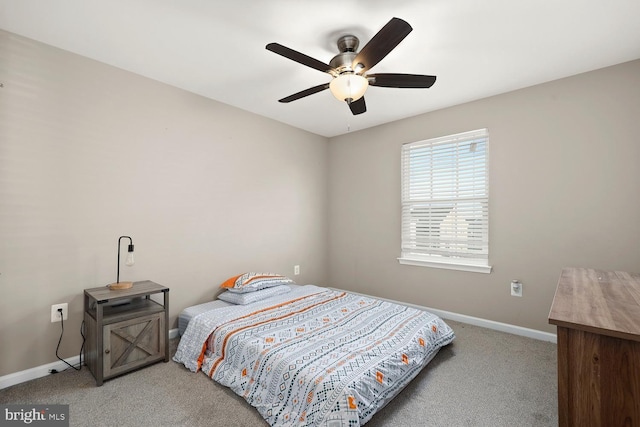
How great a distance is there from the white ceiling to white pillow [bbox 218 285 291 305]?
2043 millimetres

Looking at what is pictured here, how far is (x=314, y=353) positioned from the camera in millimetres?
1834

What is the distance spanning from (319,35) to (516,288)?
290cm

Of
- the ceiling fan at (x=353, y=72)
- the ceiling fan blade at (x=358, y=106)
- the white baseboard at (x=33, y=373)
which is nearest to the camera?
the ceiling fan at (x=353, y=72)

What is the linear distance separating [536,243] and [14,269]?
426 cm

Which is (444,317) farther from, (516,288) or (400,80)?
(400,80)

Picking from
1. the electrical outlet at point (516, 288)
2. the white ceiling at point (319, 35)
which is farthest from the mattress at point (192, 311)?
the electrical outlet at point (516, 288)

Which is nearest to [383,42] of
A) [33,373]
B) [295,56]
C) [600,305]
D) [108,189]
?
[295,56]

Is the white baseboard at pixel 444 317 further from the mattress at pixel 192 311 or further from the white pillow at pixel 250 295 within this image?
the white pillow at pixel 250 295

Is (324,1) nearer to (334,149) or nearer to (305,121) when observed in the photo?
(305,121)

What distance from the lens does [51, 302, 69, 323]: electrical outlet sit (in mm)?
2162

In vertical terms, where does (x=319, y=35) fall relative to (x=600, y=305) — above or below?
above

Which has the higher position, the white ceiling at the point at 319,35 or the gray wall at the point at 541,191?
the white ceiling at the point at 319,35

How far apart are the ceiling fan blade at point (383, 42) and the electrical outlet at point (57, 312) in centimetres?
277

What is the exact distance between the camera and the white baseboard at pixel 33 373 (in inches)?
77.8
